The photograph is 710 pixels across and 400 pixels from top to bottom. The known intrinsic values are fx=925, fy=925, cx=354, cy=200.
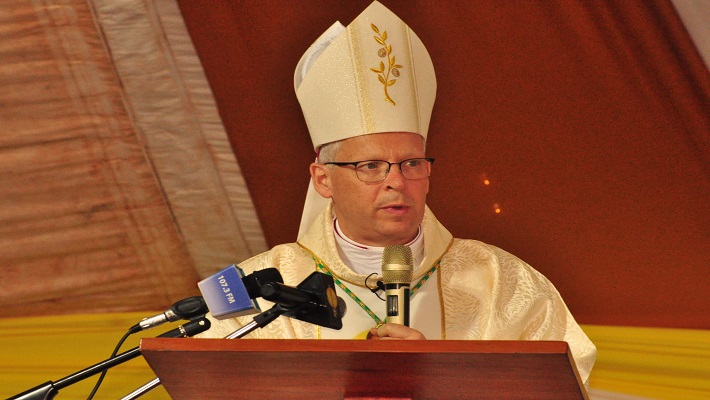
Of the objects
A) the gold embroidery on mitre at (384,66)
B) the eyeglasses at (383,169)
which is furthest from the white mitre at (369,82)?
the eyeglasses at (383,169)

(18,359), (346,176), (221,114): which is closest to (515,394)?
(346,176)

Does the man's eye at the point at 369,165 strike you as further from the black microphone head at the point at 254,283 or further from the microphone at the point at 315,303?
the black microphone head at the point at 254,283

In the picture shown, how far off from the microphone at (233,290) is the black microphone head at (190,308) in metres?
0.06

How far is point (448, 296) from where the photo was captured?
3062 millimetres

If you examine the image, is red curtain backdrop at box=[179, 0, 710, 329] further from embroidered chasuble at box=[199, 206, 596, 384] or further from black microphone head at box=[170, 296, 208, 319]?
black microphone head at box=[170, 296, 208, 319]

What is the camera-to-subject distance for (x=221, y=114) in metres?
3.67

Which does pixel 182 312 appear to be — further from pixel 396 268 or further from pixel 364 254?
pixel 364 254

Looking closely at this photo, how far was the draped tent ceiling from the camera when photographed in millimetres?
3264

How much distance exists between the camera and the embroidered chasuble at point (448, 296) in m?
2.95

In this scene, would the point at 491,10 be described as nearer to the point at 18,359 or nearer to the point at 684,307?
the point at 684,307

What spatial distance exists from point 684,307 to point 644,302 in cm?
13

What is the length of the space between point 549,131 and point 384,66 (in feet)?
2.21

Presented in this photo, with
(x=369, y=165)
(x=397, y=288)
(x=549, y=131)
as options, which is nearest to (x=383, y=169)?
(x=369, y=165)


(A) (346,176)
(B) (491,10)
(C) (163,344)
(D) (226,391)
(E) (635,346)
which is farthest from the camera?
(B) (491,10)
